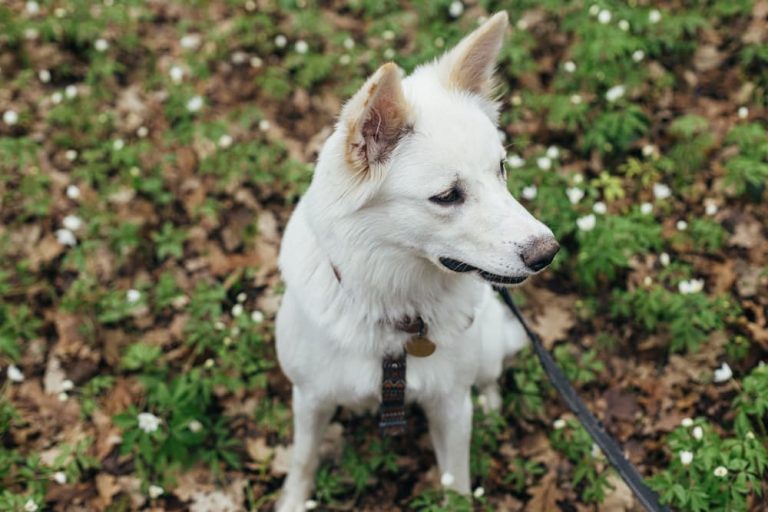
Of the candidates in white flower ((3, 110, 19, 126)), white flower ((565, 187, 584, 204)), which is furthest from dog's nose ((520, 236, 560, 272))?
→ white flower ((3, 110, 19, 126))

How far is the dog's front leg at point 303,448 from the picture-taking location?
323 centimetres

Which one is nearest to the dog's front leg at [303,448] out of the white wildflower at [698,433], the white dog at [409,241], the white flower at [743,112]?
the white dog at [409,241]

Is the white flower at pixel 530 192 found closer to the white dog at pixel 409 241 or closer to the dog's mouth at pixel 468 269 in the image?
the white dog at pixel 409 241

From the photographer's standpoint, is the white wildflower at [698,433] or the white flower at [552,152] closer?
the white wildflower at [698,433]

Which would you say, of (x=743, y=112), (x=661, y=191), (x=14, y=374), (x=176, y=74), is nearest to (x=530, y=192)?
(x=661, y=191)

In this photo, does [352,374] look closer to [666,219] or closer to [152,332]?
[152,332]

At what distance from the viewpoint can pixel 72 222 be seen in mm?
4297

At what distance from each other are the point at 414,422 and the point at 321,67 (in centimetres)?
289

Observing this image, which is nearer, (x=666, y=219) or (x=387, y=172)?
(x=387, y=172)

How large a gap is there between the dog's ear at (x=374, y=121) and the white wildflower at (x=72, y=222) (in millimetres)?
2630

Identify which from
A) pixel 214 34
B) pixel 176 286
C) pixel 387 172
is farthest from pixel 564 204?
pixel 214 34

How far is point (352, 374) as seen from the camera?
2902mm

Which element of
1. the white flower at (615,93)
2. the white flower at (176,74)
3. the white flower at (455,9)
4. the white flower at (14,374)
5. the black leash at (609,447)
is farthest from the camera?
the white flower at (455,9)

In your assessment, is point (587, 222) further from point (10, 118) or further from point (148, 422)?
point (10, 118)
